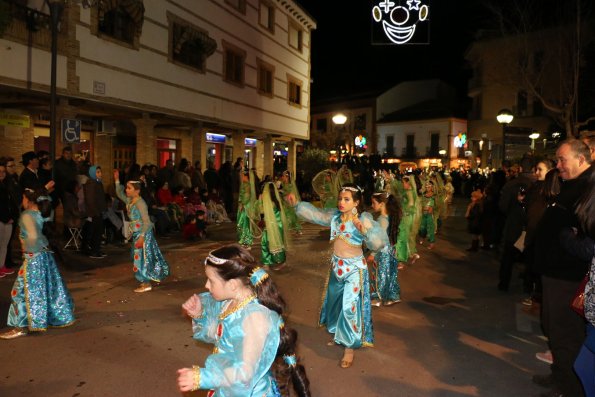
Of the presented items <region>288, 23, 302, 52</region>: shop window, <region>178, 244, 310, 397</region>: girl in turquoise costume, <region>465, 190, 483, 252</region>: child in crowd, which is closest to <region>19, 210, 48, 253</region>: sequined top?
<region>178, 244, 310, 397</region>: girl in turquoise costume

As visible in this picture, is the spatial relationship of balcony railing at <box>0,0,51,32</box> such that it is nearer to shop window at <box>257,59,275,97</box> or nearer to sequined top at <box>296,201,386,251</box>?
sequined top at <box>296,201,386,251</box>

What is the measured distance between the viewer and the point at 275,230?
9.42m

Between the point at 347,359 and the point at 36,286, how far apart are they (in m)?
3.57

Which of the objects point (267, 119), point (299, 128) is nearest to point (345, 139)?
point (299, 128)

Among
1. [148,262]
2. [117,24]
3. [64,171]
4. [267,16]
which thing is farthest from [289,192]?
[267,16]

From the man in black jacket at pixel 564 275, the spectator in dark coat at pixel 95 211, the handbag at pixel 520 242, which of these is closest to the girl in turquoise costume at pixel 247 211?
the spectator in dark coat at pixel 95 211

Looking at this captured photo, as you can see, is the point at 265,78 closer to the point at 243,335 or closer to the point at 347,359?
the point at 347,359

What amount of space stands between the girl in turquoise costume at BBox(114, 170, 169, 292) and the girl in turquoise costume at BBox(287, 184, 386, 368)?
3237 millimetres

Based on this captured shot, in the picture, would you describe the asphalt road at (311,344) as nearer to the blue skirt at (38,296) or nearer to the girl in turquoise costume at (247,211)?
the blue skirt at (38,296)

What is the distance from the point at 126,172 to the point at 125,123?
17.8ft

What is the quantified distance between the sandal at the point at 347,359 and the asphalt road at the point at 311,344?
0.06 m

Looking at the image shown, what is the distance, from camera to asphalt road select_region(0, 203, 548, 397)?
459cm

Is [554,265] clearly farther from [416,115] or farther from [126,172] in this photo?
[416,115]

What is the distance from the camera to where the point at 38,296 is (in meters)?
5.71
